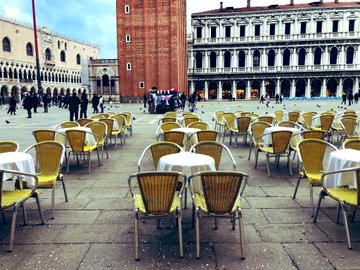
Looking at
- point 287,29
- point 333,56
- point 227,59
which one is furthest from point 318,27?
point 227,59

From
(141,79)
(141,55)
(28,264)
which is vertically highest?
(141,55)

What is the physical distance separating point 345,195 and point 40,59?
224ft

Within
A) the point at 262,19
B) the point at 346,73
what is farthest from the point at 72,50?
the point at 346,73

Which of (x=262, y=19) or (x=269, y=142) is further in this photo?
(x=262, y=19)

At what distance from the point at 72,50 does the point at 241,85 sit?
4356 cm

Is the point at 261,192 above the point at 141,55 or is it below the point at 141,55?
below

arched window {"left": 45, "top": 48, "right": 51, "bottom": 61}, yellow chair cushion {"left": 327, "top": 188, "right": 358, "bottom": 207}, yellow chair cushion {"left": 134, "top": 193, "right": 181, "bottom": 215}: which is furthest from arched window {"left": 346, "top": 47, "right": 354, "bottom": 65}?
arched window {"left": 45, "top": 48, "right": 51, "bottom": 61}

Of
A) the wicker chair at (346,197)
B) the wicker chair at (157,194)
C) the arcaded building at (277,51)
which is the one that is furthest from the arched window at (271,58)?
the wicker chair at (157,194)

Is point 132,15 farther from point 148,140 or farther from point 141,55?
point 148,140

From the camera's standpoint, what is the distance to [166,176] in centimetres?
316

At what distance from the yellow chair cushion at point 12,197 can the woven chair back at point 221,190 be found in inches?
86.0

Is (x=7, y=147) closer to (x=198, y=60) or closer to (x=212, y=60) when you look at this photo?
(x=198, y=60)

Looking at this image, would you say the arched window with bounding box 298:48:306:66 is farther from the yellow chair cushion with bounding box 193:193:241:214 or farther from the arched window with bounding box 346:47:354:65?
the yellow chair cushion with bounding box 193:193:241:214

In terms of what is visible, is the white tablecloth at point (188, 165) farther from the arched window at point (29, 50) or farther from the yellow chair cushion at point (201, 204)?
the arched window at point (29, 50)
